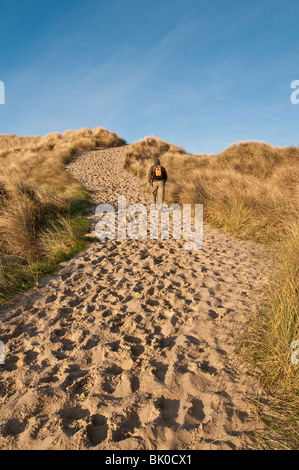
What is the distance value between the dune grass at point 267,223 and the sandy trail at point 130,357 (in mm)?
236

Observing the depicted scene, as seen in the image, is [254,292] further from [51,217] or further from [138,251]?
[51,217]

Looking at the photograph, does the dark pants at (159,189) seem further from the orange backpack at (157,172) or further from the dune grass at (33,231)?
the dune grass at (33,231)

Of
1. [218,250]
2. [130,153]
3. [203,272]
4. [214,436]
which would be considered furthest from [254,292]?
[130,153]

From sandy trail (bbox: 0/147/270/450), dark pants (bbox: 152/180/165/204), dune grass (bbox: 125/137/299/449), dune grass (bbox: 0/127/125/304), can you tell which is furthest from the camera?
dark pants (bbox: 152/180/165/204)

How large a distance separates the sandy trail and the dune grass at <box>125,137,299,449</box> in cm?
24

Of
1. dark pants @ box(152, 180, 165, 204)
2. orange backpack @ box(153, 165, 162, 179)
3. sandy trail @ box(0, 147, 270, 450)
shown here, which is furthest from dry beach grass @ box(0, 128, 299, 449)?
orange backpack @ box(153, 165, 162, 179)

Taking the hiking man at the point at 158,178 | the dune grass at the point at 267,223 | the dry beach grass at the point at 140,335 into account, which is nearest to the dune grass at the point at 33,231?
the dry beach grass at the point at 140,335

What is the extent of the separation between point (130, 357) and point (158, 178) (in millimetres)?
7979

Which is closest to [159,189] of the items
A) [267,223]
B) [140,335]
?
[267,223]

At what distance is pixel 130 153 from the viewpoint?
21.5 m

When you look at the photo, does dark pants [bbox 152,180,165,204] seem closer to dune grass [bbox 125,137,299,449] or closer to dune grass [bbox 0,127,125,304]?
dune grass [bbox 125,137,299,449]

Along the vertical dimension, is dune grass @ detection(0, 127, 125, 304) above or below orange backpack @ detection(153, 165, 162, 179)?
below

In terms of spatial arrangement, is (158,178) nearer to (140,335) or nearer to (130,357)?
(140,335)

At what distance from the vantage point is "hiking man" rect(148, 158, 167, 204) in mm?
10010
